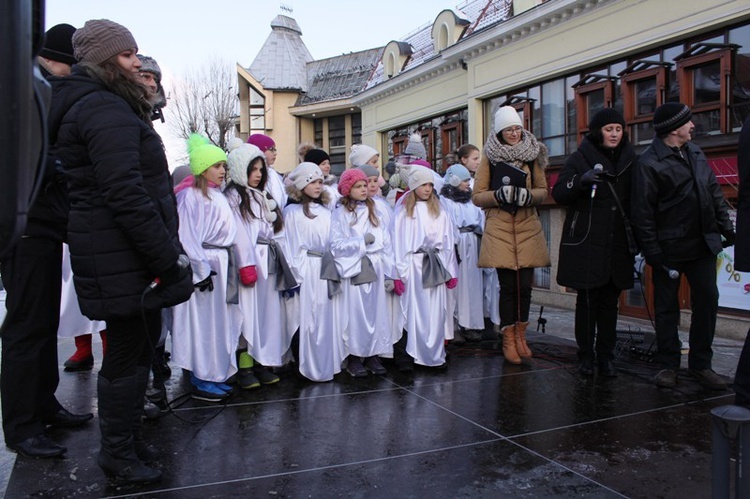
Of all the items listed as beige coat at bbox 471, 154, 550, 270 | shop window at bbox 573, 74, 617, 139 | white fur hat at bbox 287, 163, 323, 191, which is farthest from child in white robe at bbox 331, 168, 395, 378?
shop window at bbox 573, 74, 617, 139

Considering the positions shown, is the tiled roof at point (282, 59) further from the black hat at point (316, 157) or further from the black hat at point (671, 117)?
the black hat at point (671, 117)

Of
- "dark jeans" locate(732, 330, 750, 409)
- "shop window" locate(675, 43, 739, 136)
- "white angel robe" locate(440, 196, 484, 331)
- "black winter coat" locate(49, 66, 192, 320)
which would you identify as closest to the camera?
"black winter coat" locate(49, 66, 192, 320)

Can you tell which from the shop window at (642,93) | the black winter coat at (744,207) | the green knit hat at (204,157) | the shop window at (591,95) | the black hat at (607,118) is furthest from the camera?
the shop window at (591,95)

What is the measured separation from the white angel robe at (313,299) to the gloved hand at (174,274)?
2012 mm

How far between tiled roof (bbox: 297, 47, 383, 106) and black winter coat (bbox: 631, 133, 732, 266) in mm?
23008

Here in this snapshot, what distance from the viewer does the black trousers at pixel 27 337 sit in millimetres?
3318

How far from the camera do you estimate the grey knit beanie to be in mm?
2920

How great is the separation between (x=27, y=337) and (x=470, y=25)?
14268 mm

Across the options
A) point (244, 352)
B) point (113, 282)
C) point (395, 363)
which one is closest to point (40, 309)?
point (113, 282)

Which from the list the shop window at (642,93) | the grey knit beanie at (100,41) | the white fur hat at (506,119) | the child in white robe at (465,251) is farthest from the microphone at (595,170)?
the shop window at (642,93)

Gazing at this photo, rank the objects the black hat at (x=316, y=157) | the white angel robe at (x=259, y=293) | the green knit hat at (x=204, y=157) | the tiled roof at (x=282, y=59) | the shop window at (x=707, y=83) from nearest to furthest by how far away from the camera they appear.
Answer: the green knit hat at (x=204, y=157)
the white angel robe at (x=259, y=293)
the black hat at (x=316, y=157)
the shop window at (x=707, y=83)
the tiled roof at (x=282, y=59)

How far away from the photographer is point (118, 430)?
9.86ft

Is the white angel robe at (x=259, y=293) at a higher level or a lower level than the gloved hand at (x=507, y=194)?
lower

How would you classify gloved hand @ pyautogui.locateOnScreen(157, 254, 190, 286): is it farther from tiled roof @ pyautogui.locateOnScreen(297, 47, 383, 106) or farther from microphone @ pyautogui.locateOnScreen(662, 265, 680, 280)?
tiled roof @ pyautogui.locateOnScreen(297, 47, 383, 106)
